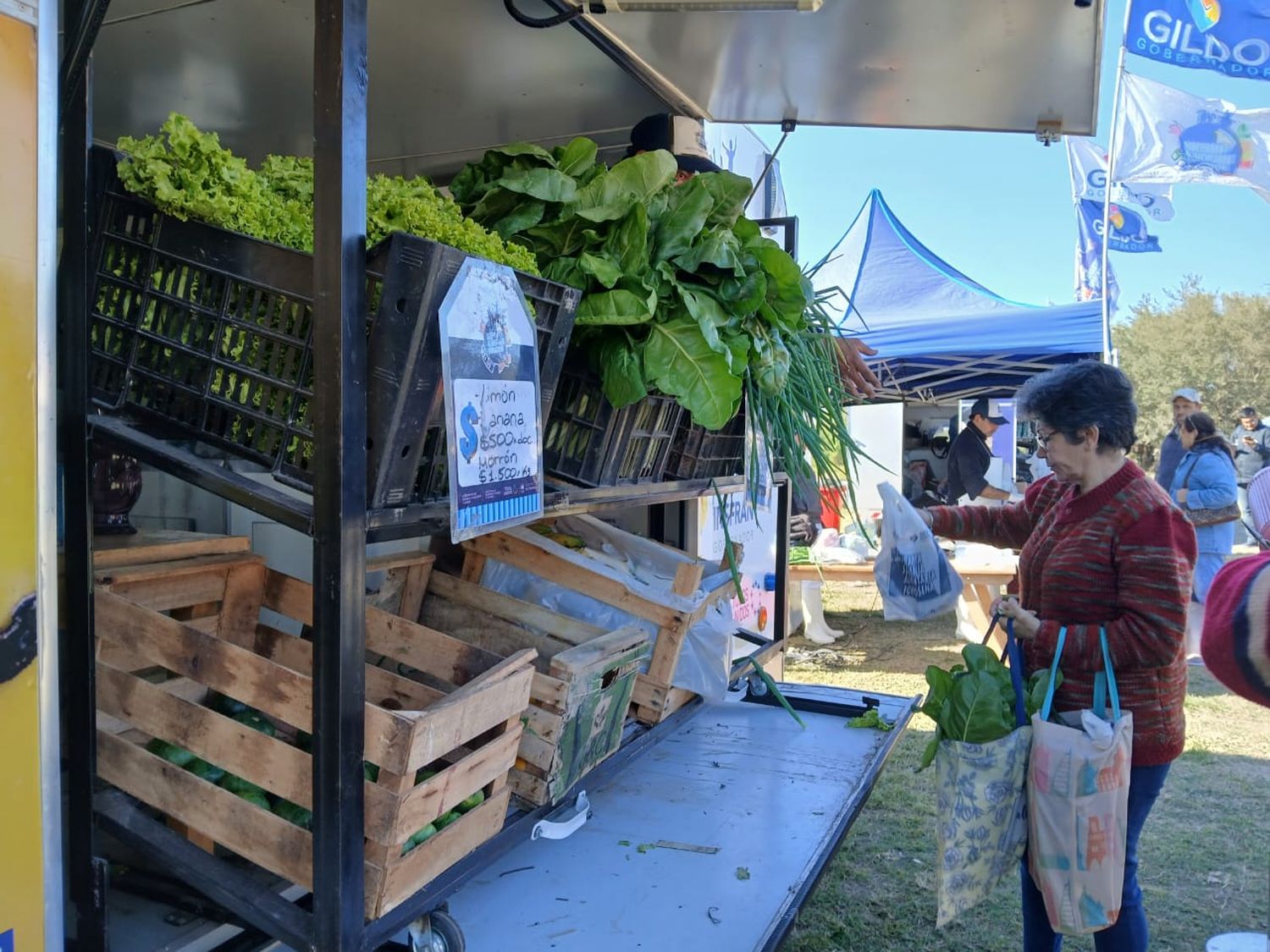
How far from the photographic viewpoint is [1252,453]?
549 inches

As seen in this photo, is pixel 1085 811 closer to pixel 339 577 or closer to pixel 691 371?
pixel 691 371

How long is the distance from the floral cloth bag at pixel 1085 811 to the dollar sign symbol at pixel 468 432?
1782mm

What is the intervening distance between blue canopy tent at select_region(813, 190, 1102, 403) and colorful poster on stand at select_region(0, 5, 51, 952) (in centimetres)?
796

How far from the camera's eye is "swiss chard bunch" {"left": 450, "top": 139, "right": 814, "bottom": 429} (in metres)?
2.09

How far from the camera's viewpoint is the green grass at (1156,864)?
12.3ft

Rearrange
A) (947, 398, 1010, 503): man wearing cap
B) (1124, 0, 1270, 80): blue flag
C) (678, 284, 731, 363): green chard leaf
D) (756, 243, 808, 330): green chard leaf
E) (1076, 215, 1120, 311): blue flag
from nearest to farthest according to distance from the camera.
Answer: (678, 284, 731, 363): green chard leaf
(756, 243, 808, 330): green chard leaf
(947, 398, 1010, 503): man wearing cap
(1124, 0, 1270, 80): blue flag
(1076, 215, 1120, 311): blue flag

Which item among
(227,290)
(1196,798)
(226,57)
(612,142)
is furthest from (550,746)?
(1196,798)

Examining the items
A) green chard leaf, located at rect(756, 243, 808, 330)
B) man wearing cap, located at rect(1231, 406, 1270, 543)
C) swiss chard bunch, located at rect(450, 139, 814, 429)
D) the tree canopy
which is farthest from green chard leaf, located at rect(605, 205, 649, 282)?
the tree canopy

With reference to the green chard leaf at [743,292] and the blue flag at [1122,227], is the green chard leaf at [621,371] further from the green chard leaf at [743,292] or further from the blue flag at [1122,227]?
the blue flag at [1122,227]

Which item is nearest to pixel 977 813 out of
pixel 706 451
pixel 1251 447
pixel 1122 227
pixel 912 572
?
pixel 912 572

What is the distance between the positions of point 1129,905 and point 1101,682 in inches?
26.2

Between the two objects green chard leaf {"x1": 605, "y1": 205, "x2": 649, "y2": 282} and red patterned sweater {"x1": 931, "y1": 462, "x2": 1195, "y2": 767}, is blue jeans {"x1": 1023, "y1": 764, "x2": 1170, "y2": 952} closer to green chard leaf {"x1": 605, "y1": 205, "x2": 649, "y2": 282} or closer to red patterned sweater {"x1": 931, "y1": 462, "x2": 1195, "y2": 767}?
red patterned sweater {"x1": 931, "y1": 462, "x2": 1195, "y2": 767}

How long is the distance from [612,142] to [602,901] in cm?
303

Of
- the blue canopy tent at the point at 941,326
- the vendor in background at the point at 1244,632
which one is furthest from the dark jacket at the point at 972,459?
the vendor in background at the point at 1244,632
